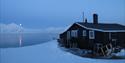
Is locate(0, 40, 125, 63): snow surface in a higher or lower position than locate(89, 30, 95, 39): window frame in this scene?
lower

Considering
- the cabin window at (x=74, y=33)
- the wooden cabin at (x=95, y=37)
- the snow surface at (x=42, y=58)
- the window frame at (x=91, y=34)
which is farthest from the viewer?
the cabin window at (x=74, y=33)

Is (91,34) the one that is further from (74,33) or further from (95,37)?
(74,33)

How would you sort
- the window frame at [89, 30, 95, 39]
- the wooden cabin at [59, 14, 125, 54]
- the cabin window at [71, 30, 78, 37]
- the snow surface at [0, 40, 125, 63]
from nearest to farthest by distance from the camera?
the snow surface at [0, 40, 125, 63] → the wooden cabin at [59, 14, 125, 54] → the window frame at [89, 30, 95, 39] → the cabin window at [71, 30, 78, 37]

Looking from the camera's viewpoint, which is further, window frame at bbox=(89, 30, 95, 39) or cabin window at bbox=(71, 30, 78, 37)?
cabin window at bbox=(71, 30, 78, 37)

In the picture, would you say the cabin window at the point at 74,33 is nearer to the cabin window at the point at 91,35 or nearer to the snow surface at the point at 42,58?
the cabin window at the point at 91,35

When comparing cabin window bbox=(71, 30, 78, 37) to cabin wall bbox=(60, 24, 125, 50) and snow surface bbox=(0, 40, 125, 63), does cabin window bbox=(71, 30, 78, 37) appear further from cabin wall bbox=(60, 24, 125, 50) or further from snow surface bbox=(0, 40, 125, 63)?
snow surface bbox=(0, 40, 125, 63)

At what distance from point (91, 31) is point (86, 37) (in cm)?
117

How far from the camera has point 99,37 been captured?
27.0 meters

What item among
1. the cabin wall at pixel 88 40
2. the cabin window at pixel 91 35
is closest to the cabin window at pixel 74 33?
the cabin wall at pixel 88 40

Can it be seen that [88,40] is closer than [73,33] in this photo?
Yes

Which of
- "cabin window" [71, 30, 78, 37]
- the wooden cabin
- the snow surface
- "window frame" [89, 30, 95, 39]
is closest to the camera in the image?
the snow surface

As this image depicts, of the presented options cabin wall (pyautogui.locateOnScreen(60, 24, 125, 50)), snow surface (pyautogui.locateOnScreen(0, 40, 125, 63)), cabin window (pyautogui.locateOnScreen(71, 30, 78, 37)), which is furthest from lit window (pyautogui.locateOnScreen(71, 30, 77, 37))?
snow surface (pyautogui.locateOnScreen(0, 40, 125, 63))

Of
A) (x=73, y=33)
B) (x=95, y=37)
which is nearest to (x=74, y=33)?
(x=73, y=33)

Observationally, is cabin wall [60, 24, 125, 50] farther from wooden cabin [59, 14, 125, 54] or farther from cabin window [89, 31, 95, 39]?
cabin window [89, 31, 95, 39]
